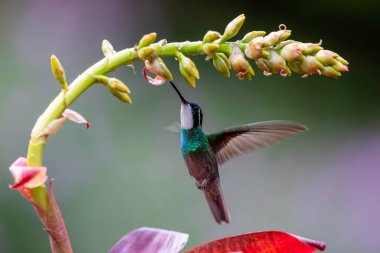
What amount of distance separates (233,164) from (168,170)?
0.27 m

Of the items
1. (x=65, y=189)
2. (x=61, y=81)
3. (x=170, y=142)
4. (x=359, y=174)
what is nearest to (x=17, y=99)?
(x=65, y=189)

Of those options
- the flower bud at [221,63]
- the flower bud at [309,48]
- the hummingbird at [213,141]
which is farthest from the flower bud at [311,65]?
the hummingbird at [213,141]

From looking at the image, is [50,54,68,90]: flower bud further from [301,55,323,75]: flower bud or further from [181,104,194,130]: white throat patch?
[181,104,194,130]: white throat patch

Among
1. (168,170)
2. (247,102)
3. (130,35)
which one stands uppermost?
(130,35)

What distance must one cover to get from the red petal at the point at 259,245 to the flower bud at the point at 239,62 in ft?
0.79

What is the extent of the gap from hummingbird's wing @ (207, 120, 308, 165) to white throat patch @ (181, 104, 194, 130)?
11cm

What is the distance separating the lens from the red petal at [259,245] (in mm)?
974

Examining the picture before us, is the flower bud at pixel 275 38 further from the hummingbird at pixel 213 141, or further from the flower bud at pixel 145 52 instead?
the hummingbird at pixel 213 141

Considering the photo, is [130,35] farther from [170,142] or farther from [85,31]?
[170,142]

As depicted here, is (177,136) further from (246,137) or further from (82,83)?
(82,83)

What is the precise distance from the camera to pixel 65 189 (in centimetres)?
256

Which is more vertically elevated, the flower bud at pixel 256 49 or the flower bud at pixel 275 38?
the flower bud at pixel 275 38

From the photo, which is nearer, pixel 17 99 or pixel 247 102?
pixel 17 99

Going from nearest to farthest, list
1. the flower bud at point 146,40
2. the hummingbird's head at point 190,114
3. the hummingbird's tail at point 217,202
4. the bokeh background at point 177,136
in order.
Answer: the flower bud at point 146,40
the hummingbird's head at point 190,114
the hummingbird's tail at point 217,202
the bokeh background at point 177,136
